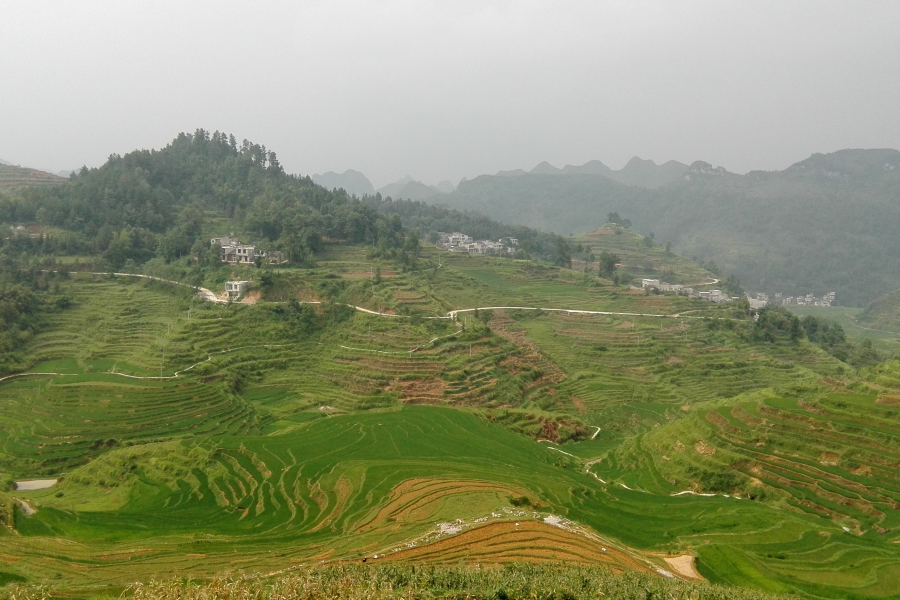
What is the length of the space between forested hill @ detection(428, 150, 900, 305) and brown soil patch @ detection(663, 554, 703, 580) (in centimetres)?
10638

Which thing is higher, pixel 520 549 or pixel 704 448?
pixel 520 549

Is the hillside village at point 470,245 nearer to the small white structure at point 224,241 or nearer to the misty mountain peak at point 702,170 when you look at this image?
the small white structure at point 224,241

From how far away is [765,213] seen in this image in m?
134

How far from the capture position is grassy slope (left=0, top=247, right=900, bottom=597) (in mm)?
14969

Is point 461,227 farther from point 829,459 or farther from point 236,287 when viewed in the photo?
point 829,459

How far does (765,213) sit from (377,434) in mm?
133739

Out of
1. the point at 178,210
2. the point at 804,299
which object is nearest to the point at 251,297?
the point at 178,210

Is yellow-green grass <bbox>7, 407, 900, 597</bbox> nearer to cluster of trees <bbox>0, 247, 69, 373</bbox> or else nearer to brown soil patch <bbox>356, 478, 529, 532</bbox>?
brown soil patch <bbox>356, 478, 529, 532</bbox>

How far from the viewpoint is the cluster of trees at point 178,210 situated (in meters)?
47.4

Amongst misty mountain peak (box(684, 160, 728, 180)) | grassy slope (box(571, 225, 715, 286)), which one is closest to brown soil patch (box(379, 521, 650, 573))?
grassy slope (box(571, 225, 715, 286))

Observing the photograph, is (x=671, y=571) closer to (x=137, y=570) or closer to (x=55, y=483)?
(x=137, y=570)

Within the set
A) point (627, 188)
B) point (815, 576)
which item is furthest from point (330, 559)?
point (627, 188)

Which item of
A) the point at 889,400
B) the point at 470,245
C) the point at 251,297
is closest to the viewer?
the point at 889,400

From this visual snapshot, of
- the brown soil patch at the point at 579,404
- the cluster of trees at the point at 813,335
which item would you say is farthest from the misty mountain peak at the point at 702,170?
the brown soil patch at the point at 579,404
